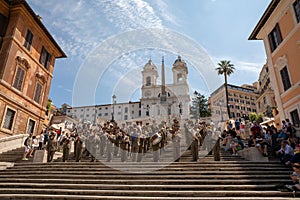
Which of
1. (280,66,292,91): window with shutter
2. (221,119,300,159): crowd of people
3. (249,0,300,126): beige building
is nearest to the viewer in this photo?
(221,119,300,159): crowd of people

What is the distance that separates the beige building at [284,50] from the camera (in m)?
15.7

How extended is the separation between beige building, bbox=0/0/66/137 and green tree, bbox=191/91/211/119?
1599 inches

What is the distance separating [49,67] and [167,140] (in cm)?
1971

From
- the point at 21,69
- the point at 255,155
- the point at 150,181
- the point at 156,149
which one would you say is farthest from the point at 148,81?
the point at 150,181

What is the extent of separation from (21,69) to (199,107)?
47952 millimetres

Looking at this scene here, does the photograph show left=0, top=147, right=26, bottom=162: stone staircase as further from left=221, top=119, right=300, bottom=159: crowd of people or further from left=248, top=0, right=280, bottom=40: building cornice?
left=248, top=0, right=280, bottom=40: building cornice

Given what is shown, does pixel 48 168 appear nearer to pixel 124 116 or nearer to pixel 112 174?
pixel 112 174

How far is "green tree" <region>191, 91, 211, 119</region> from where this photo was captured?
55.2 metres

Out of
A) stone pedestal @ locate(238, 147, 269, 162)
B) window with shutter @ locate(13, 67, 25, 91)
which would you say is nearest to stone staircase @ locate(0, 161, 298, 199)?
stone pedestal @ locate(238, 147, 269, 162)

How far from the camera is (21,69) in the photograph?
65.6ft

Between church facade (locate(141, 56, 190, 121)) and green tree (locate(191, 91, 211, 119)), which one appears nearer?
green tree (locate(191, 91, 211, 119))

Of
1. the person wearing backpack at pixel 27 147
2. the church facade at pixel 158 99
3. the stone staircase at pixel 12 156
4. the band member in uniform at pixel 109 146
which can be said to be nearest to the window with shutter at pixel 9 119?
the stone staircase at pixel 12 156

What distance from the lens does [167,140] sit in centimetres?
1402

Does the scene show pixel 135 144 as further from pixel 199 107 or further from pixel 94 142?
pixel 199 107
